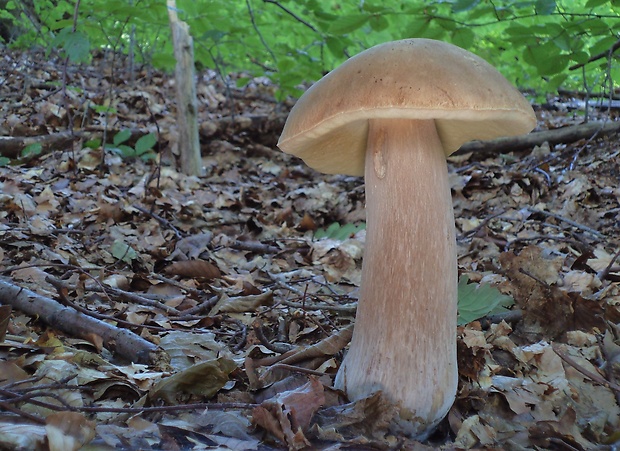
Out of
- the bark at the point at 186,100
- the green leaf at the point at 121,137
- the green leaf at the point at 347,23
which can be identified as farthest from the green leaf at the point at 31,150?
the green leaf at the point at 347,23

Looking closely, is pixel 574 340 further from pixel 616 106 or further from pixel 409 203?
pixel 616 106

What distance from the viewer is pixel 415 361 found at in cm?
195

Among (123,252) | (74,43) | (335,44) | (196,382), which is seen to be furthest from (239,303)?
(335,44)

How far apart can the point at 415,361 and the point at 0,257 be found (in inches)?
104

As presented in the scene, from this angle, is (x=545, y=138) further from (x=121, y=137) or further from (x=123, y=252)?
(x=121, y=137)

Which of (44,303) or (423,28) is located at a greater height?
(423,28)

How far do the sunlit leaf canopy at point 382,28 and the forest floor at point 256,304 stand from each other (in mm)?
1366

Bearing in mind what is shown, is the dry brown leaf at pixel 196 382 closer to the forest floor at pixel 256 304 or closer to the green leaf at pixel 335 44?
the forest floor at pixel 256 304

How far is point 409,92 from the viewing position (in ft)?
5.40

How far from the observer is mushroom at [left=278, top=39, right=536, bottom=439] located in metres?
1.80

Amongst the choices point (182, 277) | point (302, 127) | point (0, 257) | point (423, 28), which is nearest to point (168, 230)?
point (182, 277)


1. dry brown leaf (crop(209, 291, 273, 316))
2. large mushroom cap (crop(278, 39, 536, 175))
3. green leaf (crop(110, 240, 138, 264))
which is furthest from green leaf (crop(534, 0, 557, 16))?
green leaf (crop(110, 240, 138, 264))

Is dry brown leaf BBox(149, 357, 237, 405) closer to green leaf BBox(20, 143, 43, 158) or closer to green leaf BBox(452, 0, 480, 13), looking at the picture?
green leaf BBox(452, 0, 480, 13)

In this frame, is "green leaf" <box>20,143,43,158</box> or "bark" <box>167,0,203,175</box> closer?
"green leaf" <box>20,143,43,158</box>
